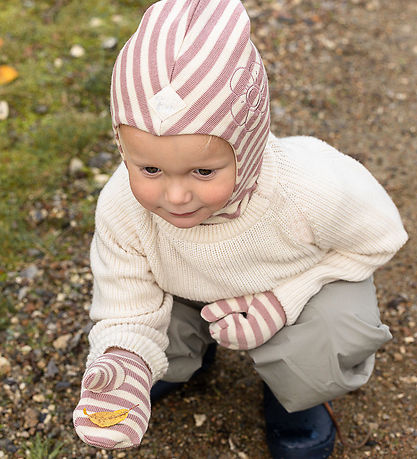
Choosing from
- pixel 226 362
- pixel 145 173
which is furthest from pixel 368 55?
pixel 145 173

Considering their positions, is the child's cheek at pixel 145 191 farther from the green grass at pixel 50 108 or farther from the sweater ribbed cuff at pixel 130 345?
the green grass at pixel 50 108

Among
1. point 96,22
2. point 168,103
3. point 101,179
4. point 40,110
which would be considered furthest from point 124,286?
point 96,22

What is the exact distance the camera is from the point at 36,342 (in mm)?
2602

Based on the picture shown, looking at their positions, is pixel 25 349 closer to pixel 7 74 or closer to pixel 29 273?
pixel 29 273

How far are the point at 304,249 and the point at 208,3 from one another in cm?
70

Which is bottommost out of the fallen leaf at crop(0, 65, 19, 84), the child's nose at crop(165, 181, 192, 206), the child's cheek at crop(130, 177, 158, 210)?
the fallen leaf at crop(0, 65, 19, 84)

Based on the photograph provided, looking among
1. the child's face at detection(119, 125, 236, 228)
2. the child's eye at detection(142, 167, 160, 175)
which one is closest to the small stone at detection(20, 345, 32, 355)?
the child's face at detection(119, 125, 236, 228)

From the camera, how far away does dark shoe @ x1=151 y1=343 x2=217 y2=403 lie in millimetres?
2408

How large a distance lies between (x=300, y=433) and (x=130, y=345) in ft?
2.25

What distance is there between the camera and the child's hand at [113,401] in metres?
1.77

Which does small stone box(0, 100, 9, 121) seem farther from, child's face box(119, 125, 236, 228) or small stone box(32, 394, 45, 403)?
child's face box(119, 125, 236, 228)

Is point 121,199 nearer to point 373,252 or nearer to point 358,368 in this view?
point 373,252

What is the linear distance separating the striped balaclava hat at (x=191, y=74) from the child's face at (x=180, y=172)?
1.1 inches

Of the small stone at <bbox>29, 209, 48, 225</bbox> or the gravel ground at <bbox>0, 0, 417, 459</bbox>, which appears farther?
the small stone at <bbox>29, 209, 48, 225</bbox>
